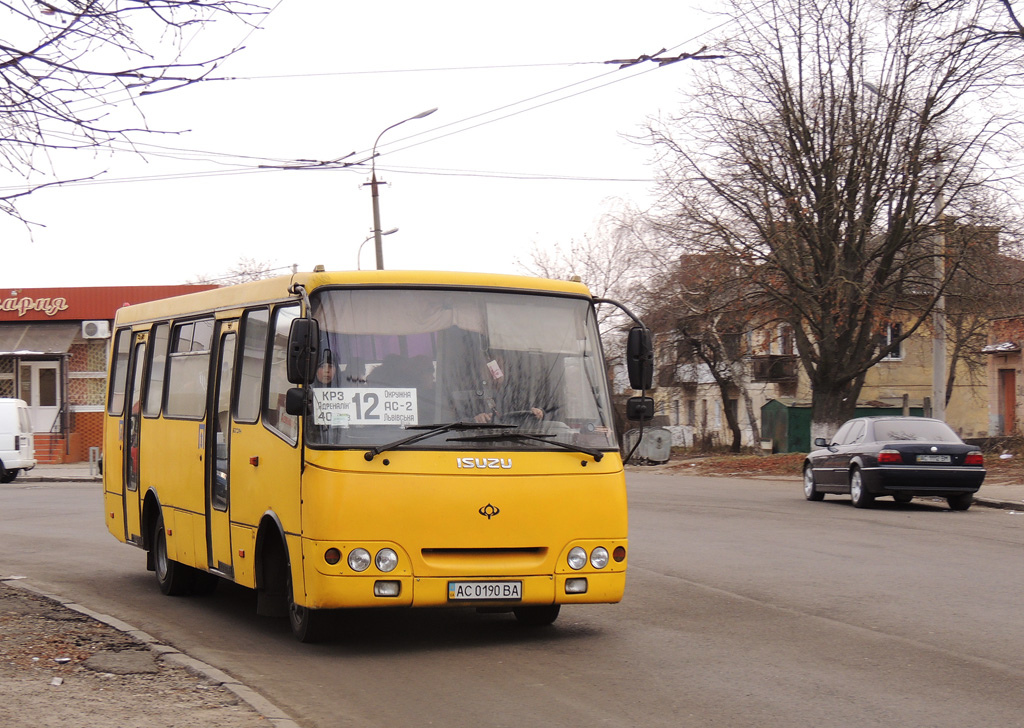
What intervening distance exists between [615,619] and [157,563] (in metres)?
4.64

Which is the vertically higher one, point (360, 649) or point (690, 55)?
point (690, 55)

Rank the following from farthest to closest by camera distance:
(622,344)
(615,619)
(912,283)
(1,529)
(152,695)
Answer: (622,344) < (912,283) < (1,529) < (615,619) < (152,695)

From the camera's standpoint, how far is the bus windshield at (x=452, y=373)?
29.3 ft

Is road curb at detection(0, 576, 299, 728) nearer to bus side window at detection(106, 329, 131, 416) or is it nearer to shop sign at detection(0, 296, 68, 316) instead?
bus side window at detection(106, 329, 131, 416)

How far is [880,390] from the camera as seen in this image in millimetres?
62312

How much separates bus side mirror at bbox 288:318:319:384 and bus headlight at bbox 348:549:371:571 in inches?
45.0

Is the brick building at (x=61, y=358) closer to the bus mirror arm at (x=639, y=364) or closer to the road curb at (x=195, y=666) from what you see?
the road curb at (x=195, y=666)

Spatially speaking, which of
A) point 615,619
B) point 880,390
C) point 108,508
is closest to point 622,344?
point 880,390

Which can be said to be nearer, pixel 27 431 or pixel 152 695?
pixel 152 695

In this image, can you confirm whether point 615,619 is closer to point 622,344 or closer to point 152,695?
point 152,695

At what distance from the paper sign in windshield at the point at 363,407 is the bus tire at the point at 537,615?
6.41ft

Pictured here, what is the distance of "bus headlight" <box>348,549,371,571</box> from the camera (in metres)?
8.59

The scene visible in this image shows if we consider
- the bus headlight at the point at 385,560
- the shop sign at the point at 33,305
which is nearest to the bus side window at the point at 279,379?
the bus headlight at the point at 385,560

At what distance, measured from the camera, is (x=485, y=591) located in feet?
28.8
